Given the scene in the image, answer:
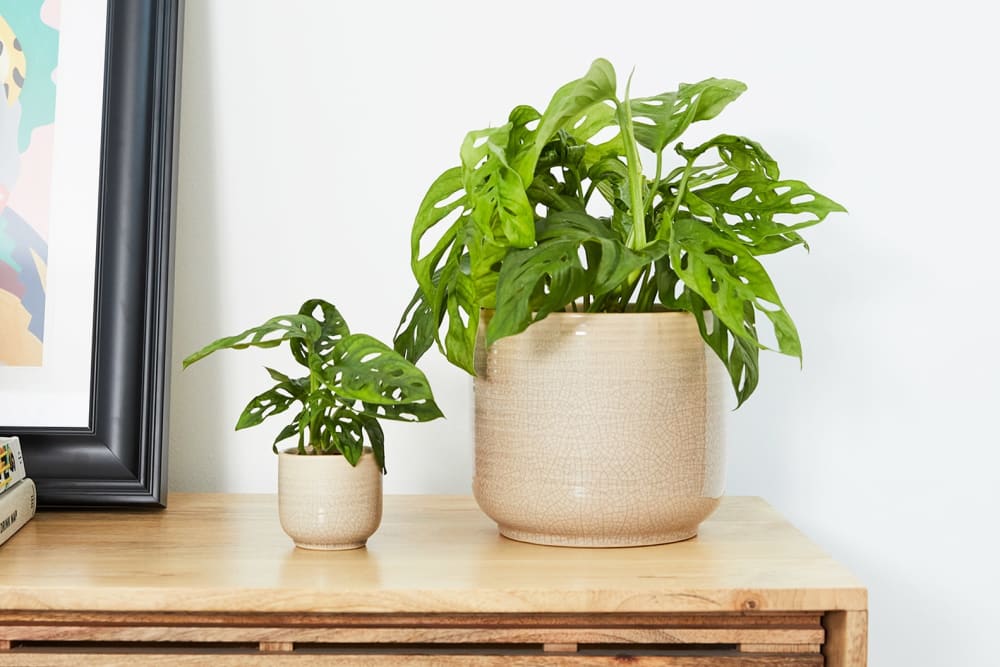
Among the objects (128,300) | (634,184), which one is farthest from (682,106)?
(128,300)

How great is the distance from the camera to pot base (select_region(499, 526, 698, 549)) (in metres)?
0.96

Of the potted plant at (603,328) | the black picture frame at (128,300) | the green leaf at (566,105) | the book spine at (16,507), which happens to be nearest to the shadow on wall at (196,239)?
the black picture frame at (128,300)

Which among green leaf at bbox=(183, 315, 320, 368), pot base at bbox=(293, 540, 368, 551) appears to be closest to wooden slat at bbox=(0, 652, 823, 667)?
pot base at bbox=(293, 540, 368, 551)

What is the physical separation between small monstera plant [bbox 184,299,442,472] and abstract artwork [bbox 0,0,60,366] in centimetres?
34

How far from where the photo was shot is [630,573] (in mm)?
861

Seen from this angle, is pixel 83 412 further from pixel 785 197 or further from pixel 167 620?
pixel 785 197

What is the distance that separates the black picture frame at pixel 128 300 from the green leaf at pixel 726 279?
2.05ft

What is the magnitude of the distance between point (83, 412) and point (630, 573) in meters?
0.68

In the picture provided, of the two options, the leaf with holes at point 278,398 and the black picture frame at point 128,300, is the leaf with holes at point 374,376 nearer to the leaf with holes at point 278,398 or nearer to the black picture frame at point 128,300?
the leaf with holes at point 278,398

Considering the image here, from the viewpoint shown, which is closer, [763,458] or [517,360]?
[517,360]

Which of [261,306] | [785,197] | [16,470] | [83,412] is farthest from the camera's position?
[261,306]

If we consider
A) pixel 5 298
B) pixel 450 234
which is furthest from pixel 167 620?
pixel 5 298

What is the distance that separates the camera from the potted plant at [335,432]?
36.3 inches

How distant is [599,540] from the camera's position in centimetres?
96
